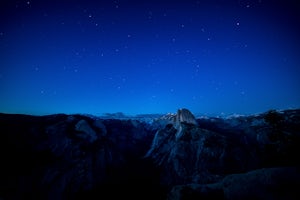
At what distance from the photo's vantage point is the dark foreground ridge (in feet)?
86.6

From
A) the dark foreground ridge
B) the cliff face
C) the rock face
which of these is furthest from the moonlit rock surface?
the cliff face

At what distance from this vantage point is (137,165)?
224ft

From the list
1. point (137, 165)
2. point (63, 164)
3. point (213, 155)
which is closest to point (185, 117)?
point (213, 155)

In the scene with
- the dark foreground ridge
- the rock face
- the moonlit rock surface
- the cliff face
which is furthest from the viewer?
the moonlit rock surface

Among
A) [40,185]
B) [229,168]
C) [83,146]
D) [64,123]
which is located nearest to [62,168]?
[40,185]

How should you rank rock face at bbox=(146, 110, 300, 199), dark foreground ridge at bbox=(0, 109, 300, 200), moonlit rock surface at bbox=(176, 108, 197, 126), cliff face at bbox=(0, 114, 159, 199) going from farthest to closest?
1. moonlit rock surface at bbox=(176, 108, 197, 126)
2. rock face at bbox=(146, 110, 300, 199)
3. cliff face at bbox=(0, 114, 159, 199)
4. dark foreground ridge at bbox=(0, 109, 300, 200)

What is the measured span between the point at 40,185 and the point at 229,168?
58029 millimetres

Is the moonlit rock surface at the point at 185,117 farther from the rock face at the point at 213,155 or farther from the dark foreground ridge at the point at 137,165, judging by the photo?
the rock face at the point at 213,155

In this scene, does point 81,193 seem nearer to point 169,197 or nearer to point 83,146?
point 83,146

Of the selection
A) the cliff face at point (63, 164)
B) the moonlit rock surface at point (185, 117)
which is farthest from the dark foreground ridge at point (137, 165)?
the moonlit rock surface at point (185, 117)

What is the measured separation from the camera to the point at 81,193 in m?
44.5

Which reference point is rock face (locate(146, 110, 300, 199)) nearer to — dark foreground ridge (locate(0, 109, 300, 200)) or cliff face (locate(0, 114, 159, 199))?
dark foreground ridge (locate(0, 109, 300, 200))

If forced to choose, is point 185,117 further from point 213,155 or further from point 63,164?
point 63,164

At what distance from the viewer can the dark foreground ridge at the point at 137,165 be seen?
26.4 metres
